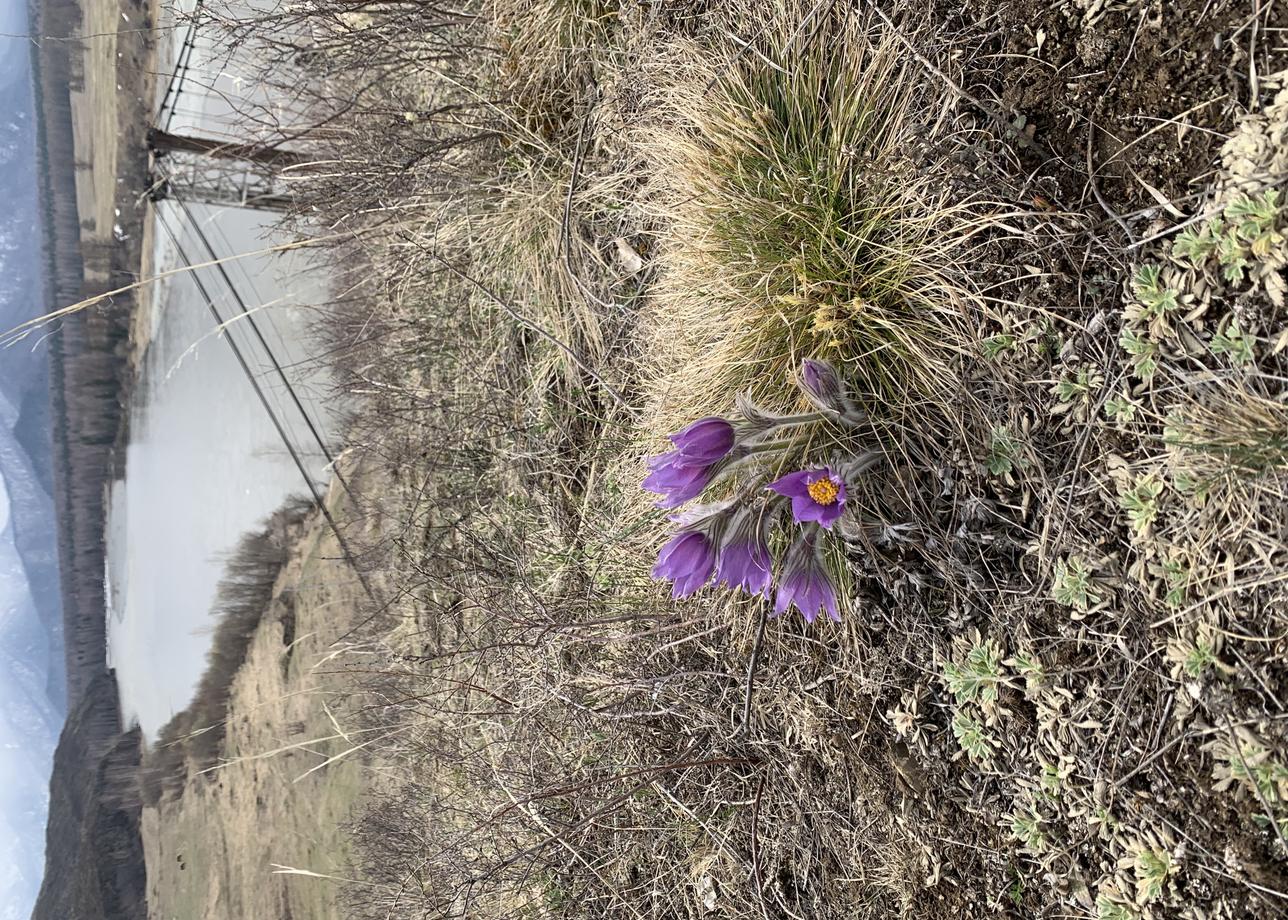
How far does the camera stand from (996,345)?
1880mm

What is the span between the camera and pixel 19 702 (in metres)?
9.29

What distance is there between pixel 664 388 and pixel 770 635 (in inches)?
36.0

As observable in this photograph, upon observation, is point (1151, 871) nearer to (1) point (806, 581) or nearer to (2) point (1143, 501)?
(2) point (1143, 501)

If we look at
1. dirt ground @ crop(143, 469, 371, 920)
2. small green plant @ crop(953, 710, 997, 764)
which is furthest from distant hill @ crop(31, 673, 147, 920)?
small green plant @ crop(953, 710, 997, 764)

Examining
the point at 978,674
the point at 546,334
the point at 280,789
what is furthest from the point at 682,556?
the point at 280,789

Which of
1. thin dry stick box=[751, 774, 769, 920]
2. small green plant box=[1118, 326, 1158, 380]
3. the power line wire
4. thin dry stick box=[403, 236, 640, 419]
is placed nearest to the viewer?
small green plant box=[1118, 326, 1158, 380]

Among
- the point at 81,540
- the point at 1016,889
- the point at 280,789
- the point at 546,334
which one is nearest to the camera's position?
the point at 1016,889

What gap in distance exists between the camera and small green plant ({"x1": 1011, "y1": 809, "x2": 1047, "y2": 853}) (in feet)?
5.99

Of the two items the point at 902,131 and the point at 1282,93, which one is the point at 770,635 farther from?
the point at 1282,93

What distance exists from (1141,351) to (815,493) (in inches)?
29.4

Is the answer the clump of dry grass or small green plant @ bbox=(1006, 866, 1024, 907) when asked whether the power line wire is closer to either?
the clump of dry grass

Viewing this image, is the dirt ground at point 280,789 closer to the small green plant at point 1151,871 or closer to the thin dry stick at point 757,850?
the thin dry stick at point 757,850

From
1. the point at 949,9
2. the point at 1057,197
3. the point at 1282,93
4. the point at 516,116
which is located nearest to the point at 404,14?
the point at 516,116

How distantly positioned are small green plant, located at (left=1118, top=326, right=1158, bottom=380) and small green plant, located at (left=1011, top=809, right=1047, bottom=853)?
1.07 m
